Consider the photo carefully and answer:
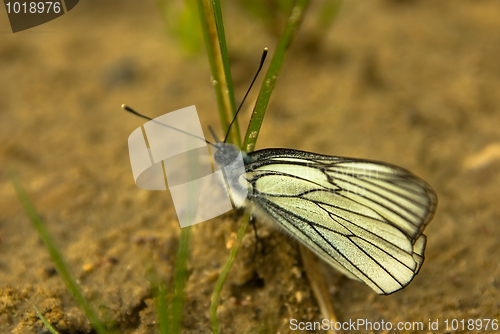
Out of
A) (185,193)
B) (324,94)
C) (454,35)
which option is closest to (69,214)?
(185,193)

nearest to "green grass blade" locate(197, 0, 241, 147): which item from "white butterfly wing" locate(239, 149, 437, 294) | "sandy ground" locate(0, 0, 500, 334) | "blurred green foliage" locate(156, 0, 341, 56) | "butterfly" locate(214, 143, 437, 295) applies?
"butterfly" locate(214, 143, 437, 295)

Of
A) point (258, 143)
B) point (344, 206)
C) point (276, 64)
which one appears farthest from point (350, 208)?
point (258, 143)

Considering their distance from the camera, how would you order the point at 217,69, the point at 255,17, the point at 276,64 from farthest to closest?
the point at 255,17, the point at 217,69, the point at 276,64

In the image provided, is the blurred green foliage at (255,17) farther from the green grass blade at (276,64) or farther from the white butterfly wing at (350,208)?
the white butterfly wing at (350,208)

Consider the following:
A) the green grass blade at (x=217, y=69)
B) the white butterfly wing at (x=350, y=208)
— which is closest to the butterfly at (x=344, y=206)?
the white butterfly wing at (x=350, y=208)

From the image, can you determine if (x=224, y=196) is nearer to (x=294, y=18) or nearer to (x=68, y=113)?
(x=294, y=18)

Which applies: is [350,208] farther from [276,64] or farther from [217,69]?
[217,69]
